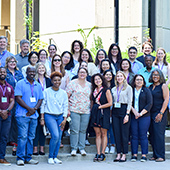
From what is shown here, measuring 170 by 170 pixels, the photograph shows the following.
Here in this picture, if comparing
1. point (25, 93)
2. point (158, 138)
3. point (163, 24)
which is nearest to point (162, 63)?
point (158, 138)

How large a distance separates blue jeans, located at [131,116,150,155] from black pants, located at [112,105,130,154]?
17cm

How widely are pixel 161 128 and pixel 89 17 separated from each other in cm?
804

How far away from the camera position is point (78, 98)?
9.38 m

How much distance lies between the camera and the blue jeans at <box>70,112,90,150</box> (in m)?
9.30

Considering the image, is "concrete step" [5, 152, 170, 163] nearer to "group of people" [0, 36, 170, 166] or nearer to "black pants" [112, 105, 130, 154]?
"group of people" [0, 36, 170, 166]

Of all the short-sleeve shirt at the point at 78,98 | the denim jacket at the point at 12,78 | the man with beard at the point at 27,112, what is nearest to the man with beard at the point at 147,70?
the short-sleeve shirt at the point at 78,98

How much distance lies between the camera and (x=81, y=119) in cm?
940

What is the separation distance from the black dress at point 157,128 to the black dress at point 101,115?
1.12m

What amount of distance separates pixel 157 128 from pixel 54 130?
8.15 ft

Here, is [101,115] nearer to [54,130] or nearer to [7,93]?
[54,130]

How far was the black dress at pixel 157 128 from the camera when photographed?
30.9ft

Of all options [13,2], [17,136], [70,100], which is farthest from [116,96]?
[13,2]

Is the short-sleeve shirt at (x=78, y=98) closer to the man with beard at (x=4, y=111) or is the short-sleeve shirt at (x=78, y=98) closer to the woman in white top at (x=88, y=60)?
the woman in white top at (x=88, y=60)

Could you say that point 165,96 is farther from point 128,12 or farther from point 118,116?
point 128,12
